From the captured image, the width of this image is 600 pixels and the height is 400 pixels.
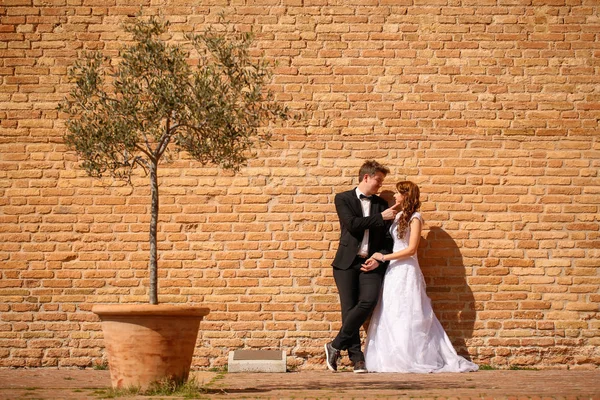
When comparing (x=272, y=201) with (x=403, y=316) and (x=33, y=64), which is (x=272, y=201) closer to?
(x=403, y=316)

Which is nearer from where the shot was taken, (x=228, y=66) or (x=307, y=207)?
(x=228, y=66)

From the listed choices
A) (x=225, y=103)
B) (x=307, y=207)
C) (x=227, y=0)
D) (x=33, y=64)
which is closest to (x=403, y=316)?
(x=307, y=207)

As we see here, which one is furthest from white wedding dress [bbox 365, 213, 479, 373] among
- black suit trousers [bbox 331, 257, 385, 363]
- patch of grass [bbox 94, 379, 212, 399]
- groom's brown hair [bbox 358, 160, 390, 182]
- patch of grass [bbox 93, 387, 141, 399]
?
patch of grass [bbox 93, 387, 141, 399]

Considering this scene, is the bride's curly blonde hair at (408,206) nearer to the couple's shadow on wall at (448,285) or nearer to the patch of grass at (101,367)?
the couple's shadow on wall at (448,285)

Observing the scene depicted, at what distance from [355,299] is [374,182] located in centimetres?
108

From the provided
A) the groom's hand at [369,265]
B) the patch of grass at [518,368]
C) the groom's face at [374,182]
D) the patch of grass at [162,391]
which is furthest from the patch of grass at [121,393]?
the patch of grass at [518,368]

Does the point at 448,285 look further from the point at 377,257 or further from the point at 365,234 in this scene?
the point at 365,234

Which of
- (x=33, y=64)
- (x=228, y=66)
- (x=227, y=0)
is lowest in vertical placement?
(x=228, y=66)

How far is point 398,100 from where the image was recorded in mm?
7676

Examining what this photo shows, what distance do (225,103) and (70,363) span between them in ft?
10.7

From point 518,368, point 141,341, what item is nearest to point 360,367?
point 518,368

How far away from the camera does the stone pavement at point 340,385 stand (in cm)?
551

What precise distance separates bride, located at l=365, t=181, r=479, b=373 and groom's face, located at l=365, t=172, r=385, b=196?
21 cm

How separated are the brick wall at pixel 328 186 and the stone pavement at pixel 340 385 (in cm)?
53
